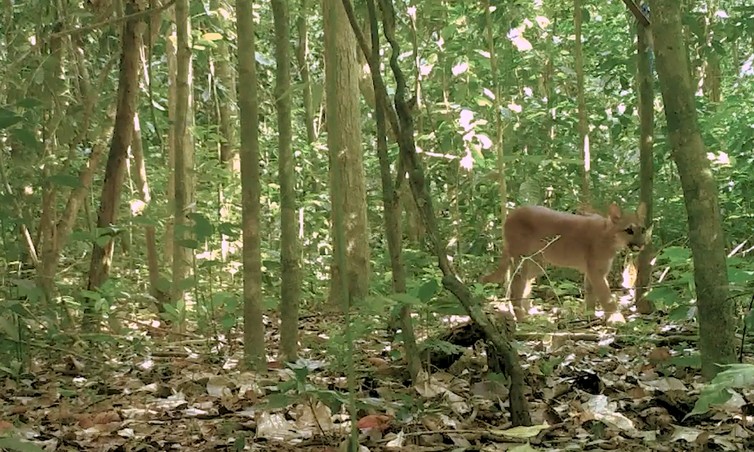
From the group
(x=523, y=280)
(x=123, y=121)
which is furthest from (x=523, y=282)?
(x=123, y=121)

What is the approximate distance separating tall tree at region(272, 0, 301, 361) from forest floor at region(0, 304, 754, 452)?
9.3 inches

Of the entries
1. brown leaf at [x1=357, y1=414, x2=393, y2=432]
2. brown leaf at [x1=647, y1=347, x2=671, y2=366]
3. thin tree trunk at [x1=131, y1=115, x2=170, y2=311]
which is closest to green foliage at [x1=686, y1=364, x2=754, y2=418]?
brown leaf at [x1=357, y1=414, x2=393, y2=432]

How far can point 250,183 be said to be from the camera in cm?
393

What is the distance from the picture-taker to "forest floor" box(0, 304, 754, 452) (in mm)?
2854

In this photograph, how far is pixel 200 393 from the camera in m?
3.83

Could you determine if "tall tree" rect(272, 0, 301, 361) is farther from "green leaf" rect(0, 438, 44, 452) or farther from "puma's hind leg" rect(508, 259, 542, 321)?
"puma's hind leg" rect(508, 259, 542, 321)

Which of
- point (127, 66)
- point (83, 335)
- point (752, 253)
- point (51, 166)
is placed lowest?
point (83, 335)

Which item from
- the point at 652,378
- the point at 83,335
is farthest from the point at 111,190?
the point at 652,378

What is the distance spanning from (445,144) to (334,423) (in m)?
3.80

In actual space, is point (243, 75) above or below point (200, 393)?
above

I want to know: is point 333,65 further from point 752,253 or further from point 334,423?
point 752,253

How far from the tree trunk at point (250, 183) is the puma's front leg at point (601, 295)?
7.52ft

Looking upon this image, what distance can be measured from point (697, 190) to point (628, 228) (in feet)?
9.42

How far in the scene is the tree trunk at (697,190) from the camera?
307cm
